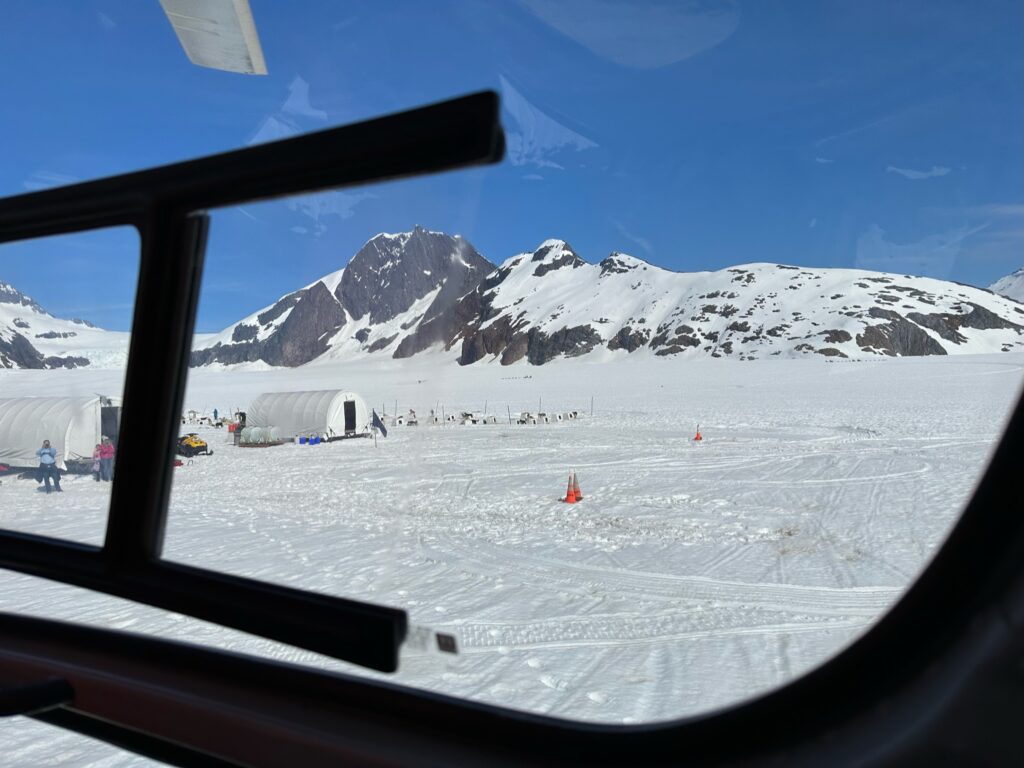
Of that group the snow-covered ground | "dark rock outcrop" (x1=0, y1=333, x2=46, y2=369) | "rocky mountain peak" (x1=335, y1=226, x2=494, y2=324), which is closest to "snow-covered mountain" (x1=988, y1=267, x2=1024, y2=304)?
the snow-covered ground

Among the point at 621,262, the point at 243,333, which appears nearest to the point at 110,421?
the point at 243,333

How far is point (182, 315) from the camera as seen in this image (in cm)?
154

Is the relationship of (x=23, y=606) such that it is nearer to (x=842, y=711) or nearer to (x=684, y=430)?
(x=842, y=711)

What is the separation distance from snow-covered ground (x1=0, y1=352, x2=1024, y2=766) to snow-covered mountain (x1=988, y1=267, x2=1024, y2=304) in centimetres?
16

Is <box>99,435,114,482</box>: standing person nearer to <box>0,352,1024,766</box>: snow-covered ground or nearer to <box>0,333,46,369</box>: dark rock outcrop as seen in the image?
<box>0,352,1024,766</box>: snow-covered ground

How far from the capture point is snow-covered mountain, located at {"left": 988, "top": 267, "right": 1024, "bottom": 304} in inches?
52.8

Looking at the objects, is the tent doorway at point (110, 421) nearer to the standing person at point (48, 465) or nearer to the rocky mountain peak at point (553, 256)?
the standing person at point (48, 465)

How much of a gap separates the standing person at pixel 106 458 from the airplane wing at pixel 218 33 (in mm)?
1501

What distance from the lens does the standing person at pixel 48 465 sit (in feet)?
5.39

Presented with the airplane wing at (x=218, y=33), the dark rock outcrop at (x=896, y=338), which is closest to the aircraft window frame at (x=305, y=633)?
the airplane wing at (x=218, y=33)

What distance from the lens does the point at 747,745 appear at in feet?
3.72

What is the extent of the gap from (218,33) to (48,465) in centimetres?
160

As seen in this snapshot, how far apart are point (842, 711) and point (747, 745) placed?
0.16 m

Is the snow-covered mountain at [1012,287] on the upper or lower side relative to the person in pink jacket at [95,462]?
upper
